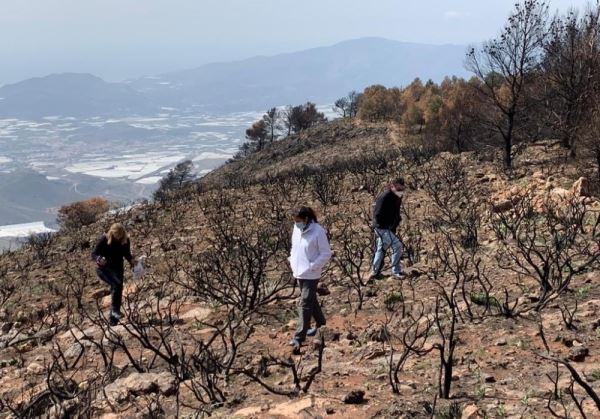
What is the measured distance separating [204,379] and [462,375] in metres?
2.22

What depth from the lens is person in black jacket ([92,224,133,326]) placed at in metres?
8.13

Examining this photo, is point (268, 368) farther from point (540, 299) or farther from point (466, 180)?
point (466, 180)

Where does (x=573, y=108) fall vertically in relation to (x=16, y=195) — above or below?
above

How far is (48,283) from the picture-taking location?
451 inches

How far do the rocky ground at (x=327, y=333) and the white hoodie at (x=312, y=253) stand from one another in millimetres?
773

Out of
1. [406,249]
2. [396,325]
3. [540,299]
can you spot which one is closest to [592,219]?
[406,249]

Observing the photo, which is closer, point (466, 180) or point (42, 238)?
point (466, 180)

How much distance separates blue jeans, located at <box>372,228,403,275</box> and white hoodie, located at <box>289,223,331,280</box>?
211cm

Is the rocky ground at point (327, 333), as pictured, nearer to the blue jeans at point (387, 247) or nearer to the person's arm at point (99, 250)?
the blue jeans at point (387, 247)

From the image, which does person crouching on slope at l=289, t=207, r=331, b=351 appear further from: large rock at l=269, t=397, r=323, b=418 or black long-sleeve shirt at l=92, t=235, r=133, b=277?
black long-sleeve shirt at l=92, t=235, r=133, b=277

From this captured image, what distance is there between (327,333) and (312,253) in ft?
3.23

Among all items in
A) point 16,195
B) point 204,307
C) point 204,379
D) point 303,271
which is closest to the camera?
point 204,379

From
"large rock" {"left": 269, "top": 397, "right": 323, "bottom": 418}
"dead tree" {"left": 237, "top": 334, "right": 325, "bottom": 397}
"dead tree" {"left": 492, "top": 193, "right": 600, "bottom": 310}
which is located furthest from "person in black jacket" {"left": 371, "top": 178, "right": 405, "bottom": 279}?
"large rock" {"left": 269, "top": 397, "right": 323, "bottom": 418}

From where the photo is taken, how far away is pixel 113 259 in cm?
833
